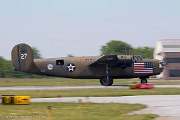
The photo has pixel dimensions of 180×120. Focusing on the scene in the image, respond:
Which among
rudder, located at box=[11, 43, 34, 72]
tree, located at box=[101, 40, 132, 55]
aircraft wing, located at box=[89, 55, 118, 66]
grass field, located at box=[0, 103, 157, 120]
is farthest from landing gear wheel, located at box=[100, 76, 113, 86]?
tree, located at box=[101, 40, 132, 55]

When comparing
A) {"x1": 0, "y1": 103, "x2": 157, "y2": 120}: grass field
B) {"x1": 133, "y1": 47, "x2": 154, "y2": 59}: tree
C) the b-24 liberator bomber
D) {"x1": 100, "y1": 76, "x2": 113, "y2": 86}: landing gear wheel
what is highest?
{"x1": 133, "y1": 47, "x2": 154, "y2": 59}: tree

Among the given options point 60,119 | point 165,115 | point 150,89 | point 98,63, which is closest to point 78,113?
point 60,119

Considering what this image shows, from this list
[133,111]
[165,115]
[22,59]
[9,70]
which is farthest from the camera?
[9,70]

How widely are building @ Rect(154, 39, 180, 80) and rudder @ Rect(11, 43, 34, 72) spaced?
5387 centimetres

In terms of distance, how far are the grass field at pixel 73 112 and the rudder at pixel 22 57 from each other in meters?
22.1

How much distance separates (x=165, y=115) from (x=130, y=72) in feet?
89.6

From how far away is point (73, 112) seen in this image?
23.3 metres

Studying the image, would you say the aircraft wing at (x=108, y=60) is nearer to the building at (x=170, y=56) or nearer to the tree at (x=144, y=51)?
the building at (x=170, y=56)

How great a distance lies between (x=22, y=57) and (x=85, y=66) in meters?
6.72

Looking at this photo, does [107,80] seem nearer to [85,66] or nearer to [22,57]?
[85,66]

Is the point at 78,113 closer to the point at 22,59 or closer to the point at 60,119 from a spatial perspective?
the point at 60,119

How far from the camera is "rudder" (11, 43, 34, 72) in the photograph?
49.2m

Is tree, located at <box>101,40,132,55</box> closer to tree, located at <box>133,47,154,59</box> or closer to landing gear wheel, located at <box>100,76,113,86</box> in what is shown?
tree, located at <box>133,47,154,59</box>

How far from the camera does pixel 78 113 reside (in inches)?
904
